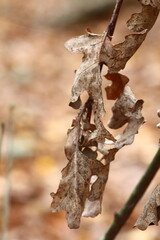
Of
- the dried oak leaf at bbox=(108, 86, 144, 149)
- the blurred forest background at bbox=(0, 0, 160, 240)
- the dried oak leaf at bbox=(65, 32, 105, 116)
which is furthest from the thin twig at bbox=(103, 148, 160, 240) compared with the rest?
the blurred forest background at bbox=(0, 0, 160, 240)

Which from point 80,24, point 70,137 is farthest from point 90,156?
point 80,24

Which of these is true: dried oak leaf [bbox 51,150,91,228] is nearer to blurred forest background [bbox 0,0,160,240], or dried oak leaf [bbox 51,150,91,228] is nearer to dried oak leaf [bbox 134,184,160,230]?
dried oak leaf [bbox 134,184,160,230]

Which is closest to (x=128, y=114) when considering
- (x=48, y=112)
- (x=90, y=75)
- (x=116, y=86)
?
(x=116, y=86)

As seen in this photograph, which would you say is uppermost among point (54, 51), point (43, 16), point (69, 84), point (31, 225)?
point (43, 16)

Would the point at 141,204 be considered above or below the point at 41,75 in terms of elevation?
below

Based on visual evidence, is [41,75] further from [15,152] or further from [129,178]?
[129,178]

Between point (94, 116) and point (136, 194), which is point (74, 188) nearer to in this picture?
point (94, 116)

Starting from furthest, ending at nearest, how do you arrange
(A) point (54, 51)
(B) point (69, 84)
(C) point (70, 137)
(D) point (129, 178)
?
(A) point (54, 51), (B) point (69, 84), (D) point (129, 178), (C) point (70, 137)
